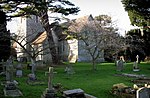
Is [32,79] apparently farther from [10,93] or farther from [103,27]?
[103,27]

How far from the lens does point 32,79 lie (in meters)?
20.4

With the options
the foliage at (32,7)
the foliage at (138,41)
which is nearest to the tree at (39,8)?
the foliage at (32,7)

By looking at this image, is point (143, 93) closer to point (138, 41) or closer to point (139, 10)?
point (139, 10)

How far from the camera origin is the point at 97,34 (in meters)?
33.8

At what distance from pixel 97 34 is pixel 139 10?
17.0 feet

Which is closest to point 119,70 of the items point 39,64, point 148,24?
point 148,24

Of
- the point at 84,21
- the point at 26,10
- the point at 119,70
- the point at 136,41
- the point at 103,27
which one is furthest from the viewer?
the point at 136,41

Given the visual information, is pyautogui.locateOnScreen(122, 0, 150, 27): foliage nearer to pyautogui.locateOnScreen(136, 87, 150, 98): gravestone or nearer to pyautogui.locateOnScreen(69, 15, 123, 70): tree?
pyautogui.locateOnScreen(69, 15, 123, 70): tree

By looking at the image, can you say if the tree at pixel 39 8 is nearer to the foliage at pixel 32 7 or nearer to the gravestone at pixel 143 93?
the foliage at pixel 32 7

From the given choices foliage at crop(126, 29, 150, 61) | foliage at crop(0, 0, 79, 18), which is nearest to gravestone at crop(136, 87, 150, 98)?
foliage at crop(0, 0, 79, 18)

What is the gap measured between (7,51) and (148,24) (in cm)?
1536

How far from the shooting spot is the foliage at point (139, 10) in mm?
31647

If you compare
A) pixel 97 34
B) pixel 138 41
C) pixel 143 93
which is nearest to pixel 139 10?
pixel 97 34

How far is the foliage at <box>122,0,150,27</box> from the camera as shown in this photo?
31647mm
